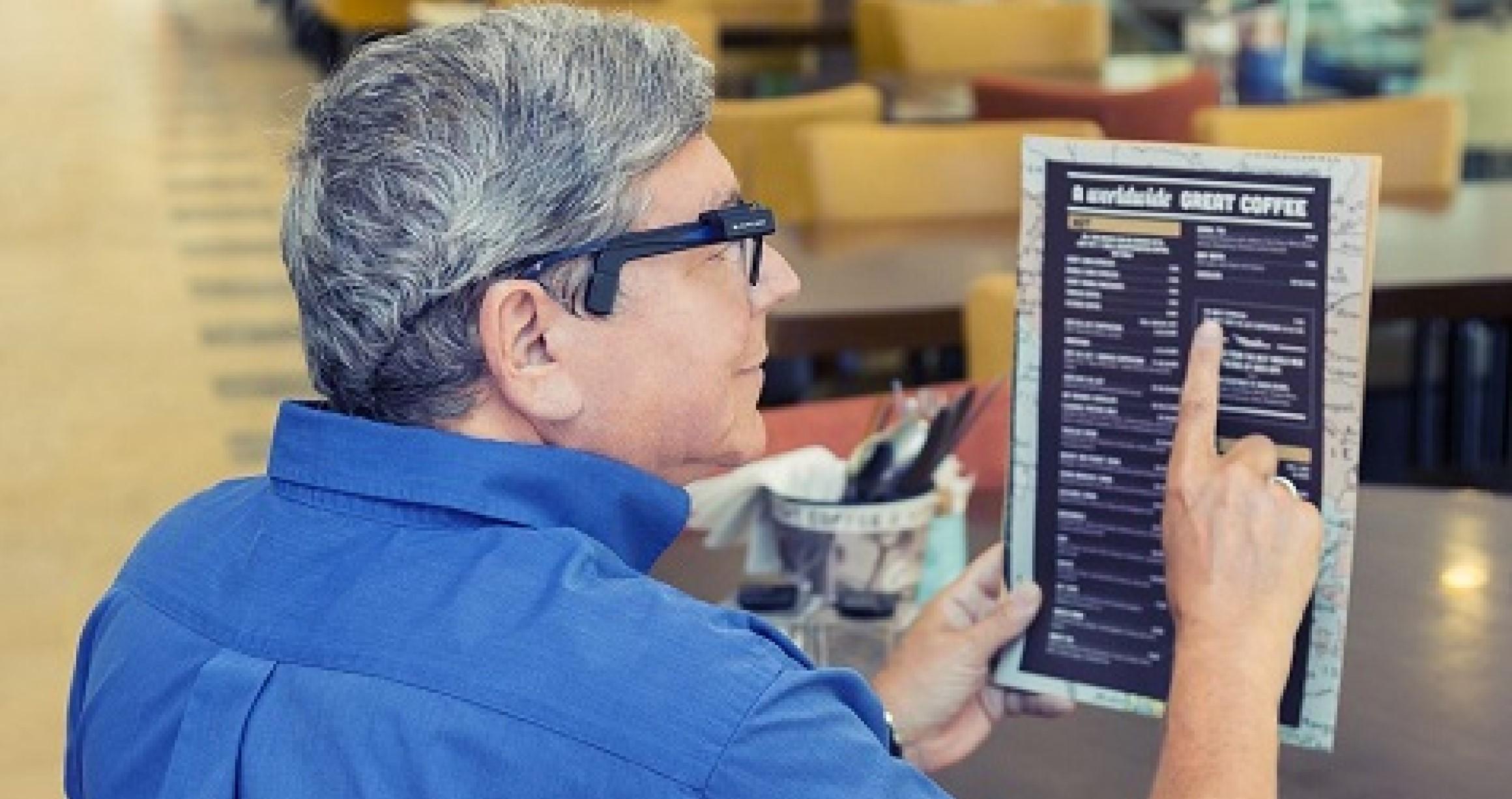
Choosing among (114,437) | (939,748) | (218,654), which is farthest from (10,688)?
(218,654)

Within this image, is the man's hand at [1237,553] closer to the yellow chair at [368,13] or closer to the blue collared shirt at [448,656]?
the blue collared shirt at [448,656]

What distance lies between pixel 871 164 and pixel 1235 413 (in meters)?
2.95

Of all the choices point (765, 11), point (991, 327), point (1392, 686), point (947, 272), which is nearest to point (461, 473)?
point (1392, 686)

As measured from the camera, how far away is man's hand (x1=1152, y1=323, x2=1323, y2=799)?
5.15 feet

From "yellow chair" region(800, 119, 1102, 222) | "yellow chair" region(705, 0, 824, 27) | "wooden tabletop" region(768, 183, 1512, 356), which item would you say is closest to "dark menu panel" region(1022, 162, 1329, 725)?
"wooden tabletop" region(768, 183, 1512, 356)

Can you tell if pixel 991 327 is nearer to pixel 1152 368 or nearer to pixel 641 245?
pixel 1152 368

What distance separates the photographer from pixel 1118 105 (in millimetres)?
5793

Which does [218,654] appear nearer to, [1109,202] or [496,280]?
[496,280]

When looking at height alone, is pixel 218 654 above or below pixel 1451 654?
above

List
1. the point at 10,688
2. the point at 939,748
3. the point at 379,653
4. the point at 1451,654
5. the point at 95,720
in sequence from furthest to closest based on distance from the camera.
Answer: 1. the point at 10,688
2. the point at 1451,654
3. the point at 939,748
4. the point at 95,720
5. the point at 379,653

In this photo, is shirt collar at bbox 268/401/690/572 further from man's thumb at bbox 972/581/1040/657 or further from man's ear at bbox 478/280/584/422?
man's thumb at bbox 972/581/1040/657

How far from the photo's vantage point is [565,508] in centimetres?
143

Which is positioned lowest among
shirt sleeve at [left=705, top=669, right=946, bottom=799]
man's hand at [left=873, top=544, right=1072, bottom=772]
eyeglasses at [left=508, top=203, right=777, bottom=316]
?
man's hand at [left=873, top=544, right=1072, bottom=772]

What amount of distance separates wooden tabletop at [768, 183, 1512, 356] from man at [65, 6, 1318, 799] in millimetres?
2066
